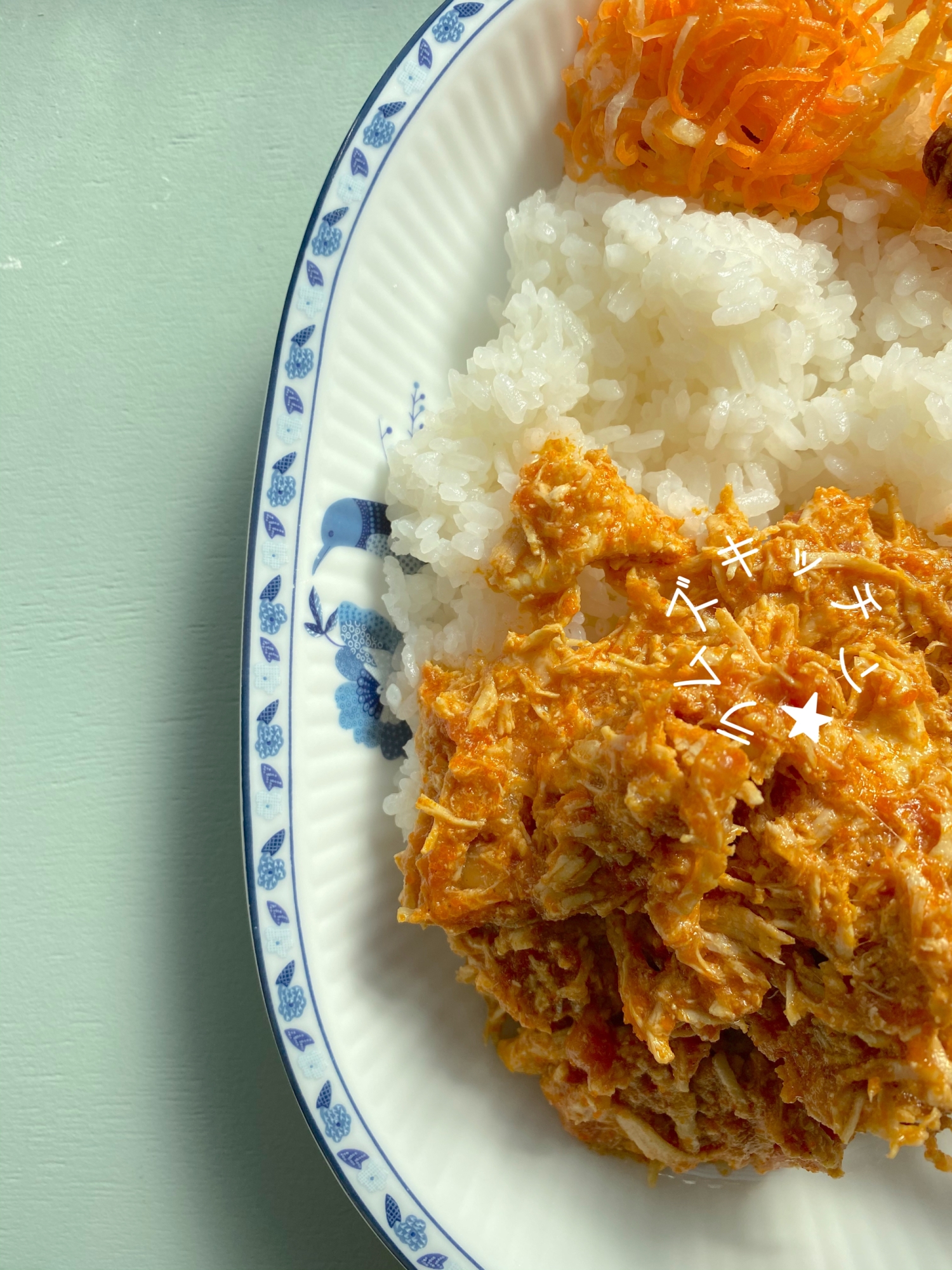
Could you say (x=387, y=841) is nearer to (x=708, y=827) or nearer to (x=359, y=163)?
(x=708, y=827)

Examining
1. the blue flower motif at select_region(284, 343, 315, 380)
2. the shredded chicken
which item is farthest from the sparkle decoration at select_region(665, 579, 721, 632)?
the blue flower motif at select_region(284, 343, 315, 380)

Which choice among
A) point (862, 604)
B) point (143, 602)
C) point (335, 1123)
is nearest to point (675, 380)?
point (862, 604)

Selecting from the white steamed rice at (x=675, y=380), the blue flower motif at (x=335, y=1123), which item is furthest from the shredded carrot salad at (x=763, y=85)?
the blue flower motif at (x=335, y=1123)

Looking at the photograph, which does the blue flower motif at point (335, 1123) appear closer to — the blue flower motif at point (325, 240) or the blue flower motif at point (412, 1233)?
the blue flower motif at point (412, 1233)

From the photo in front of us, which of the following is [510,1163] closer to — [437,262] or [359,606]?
[359,606]

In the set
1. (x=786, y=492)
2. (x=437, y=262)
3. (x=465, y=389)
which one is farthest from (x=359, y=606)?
(x=786, y=492)

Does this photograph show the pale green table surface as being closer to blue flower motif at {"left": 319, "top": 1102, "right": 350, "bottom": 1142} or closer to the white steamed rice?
blue flower motif at {"left": 319, "top": 1102, "right": 350, "bottom": 1142}
